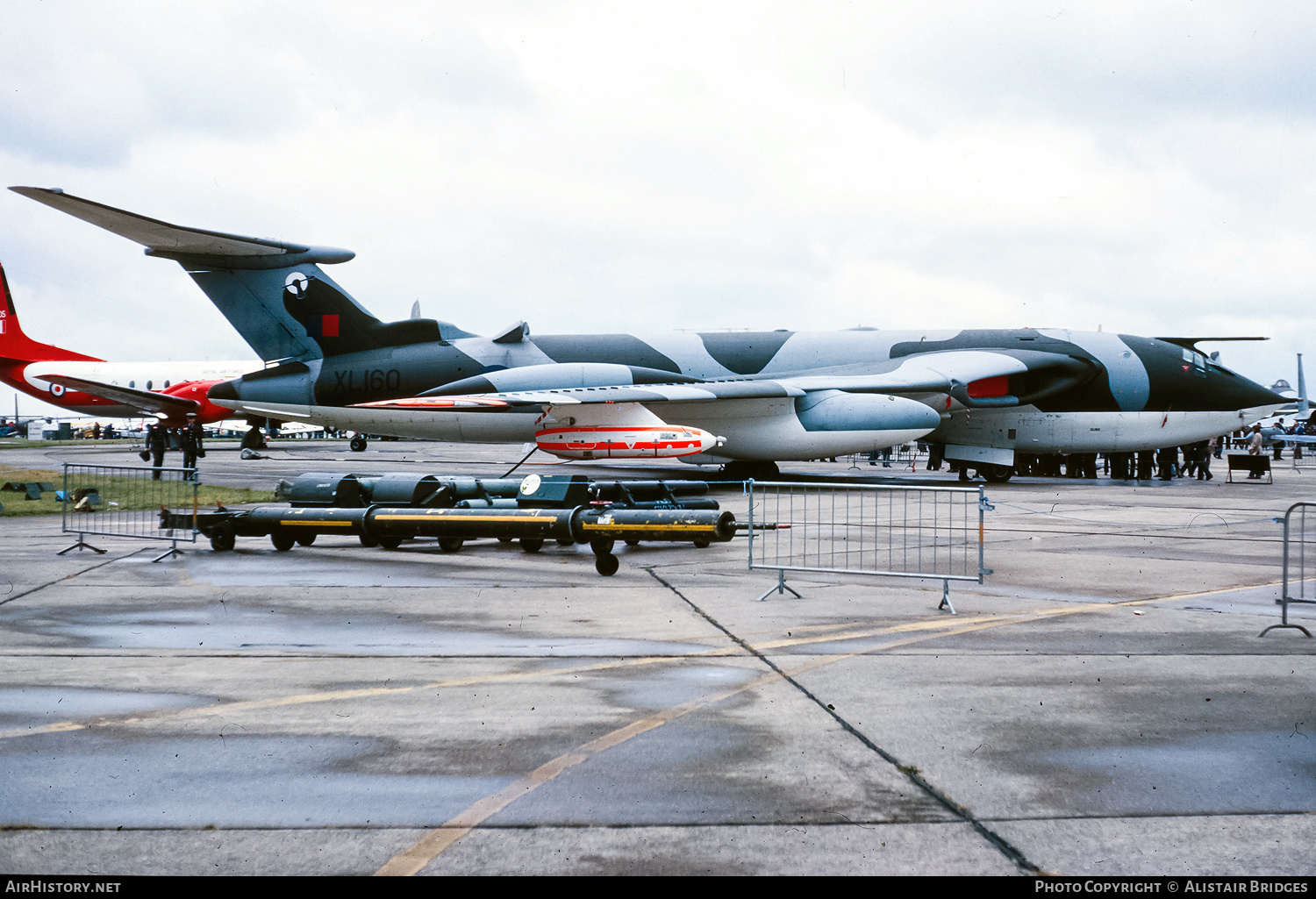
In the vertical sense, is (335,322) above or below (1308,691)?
above

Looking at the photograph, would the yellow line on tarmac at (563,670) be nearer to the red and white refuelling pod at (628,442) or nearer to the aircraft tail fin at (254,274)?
the red and white refuelling pod at (628,442)

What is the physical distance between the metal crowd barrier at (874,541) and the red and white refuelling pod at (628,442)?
8.15 feet

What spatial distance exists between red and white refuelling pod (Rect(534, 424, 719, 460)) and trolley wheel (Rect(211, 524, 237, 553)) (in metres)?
10.7

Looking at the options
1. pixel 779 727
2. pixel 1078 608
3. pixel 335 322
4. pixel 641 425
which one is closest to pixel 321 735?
pixel 779 727

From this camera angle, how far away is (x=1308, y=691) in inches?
222

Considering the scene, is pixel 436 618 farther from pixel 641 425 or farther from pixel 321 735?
pixel 641 425

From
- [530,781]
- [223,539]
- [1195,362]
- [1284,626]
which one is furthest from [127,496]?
[1195,362]

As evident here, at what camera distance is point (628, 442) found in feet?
71.2

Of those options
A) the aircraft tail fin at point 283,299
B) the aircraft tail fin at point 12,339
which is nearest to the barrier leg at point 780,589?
the aircraft tail fin at point 283,299

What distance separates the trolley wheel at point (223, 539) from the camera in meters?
12.0

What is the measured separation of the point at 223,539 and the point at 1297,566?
13360 mm

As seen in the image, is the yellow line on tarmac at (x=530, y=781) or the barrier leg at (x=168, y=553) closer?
the yellow line on tarmac at (x=530, y=781)

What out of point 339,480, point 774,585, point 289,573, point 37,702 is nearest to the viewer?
point 37,702

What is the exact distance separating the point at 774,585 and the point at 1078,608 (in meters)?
2.80
